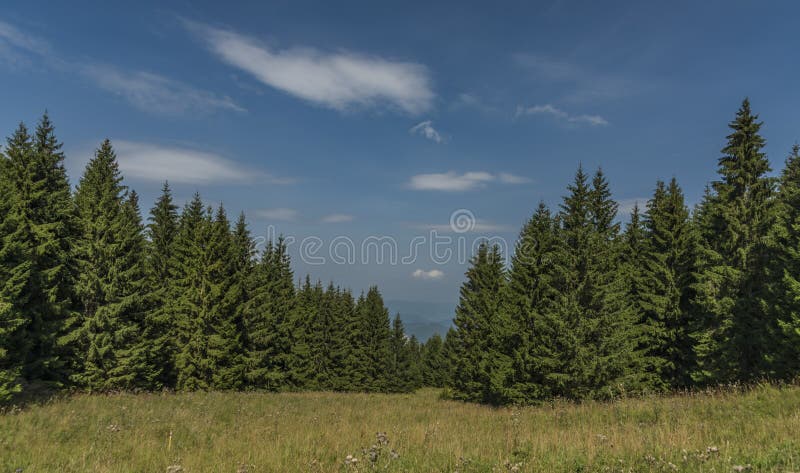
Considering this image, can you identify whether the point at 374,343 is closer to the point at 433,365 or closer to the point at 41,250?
the point at 433,365

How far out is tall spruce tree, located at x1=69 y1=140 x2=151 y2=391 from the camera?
21.4 meters

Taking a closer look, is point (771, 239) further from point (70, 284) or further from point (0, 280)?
point (70, 284)

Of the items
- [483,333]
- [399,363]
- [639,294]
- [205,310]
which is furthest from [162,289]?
[399,363]

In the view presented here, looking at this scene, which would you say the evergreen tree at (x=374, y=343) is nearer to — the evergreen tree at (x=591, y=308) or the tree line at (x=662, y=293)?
the tree line at (x=662, y=293)

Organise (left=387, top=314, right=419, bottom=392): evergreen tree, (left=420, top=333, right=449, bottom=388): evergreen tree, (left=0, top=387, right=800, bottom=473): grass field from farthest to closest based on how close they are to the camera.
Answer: (left=420, top=333, right=449, bottom=388): evergreen tree → (left=387, top=314, right=419, bottom=392): evergreen tree → (left=0, top=387, right=800, bottom=473): grass field

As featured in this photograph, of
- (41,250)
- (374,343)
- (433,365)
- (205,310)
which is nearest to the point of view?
(41,250)

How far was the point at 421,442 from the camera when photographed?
340 inches

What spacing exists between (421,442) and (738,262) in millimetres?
22916

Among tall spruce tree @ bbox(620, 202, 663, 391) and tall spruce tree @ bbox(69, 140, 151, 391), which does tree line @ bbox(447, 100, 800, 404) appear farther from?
tall spruce tree @ bbox(69, 140, 151, 391)

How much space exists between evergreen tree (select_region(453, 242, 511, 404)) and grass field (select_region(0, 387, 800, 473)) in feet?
40.9

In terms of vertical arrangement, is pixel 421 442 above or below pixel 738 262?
below

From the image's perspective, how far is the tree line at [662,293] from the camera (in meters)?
19.6

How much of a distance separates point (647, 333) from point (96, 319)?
1263 inches

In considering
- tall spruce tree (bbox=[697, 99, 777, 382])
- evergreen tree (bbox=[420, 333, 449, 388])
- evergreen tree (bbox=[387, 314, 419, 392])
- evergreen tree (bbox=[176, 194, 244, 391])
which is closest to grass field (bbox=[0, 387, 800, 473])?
tall spruce tree (bbox=[697, 99, 777, 382])
